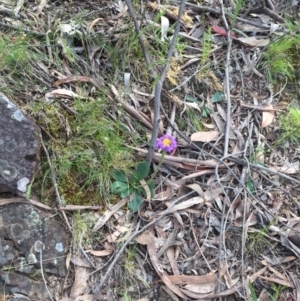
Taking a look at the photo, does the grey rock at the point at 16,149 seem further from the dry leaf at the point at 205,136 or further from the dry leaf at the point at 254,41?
the dry leaf at the point at 254,41

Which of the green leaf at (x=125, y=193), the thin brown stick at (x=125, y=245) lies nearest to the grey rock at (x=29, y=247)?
the thin brown stick at (x=125, y=245)

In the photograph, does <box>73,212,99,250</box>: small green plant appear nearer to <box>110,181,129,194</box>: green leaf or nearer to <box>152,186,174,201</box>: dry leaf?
<box>110,181,129,194</box>: green leaf

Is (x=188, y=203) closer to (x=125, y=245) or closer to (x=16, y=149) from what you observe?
(x=125, y=245)

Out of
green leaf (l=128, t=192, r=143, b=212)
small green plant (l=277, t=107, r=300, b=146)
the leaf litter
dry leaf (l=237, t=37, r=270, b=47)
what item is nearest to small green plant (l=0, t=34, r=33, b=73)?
the leaf litter

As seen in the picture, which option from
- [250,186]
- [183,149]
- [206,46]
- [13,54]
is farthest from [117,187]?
[206,46]

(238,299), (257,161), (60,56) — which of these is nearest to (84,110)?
(60,56)
